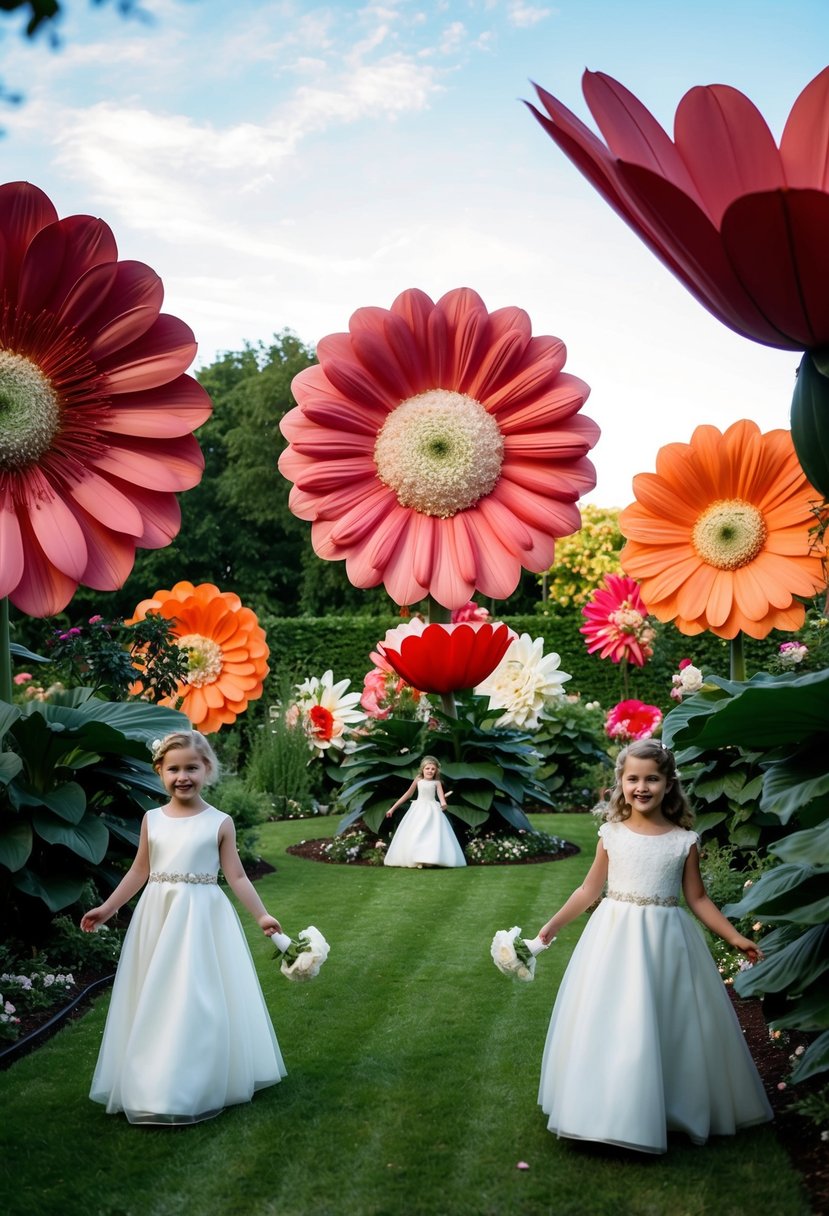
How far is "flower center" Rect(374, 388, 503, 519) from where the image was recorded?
1.88 m

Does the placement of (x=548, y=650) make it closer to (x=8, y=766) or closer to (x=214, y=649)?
(x=214, y=649)

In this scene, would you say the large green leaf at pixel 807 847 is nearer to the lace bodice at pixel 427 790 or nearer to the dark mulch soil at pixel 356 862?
the lace bodice at pixel 427 790

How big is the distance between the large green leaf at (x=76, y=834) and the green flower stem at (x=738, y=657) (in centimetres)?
245

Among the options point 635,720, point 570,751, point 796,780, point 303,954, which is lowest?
point 570,751

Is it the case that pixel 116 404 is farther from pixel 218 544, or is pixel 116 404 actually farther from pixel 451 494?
pixel 218 544

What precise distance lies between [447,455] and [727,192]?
1.72ft

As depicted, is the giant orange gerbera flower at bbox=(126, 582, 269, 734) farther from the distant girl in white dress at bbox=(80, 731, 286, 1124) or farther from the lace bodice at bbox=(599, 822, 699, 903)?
the lace bodice at bbox=(599, 822, 699, 903)

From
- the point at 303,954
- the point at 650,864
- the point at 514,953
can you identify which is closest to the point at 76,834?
the point at 303,954

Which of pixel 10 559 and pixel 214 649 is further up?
pixel 10 559

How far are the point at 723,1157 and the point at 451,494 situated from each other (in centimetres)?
209

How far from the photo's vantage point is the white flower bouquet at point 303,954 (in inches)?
138

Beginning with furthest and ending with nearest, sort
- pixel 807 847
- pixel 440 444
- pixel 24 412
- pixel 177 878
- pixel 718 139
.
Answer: pixel 177 878
pixel 807 847
pixel 24 412
pixel 440 444
pixel 718 139

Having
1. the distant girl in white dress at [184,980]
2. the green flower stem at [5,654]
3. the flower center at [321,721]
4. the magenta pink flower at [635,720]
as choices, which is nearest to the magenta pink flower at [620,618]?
the magenta pink flower at [635,720]

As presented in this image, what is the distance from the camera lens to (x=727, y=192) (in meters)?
1.51
